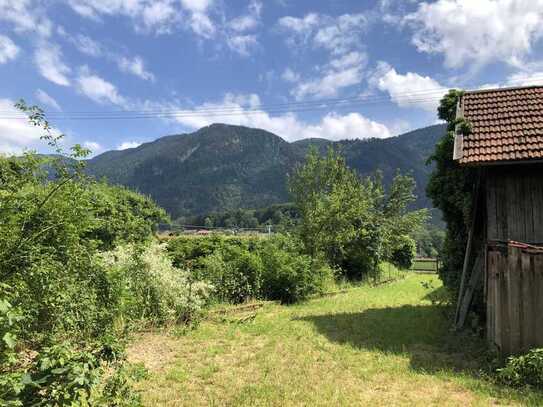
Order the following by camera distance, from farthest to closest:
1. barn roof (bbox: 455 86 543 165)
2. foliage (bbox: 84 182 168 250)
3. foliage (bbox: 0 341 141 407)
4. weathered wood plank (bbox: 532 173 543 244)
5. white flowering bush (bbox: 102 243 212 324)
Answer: foliage (bbox: 84 182 168 250) < white flowering bush (bbox: 102 243 212 324) < weathered wood plank (bbox: 532 173 543 244) < barn roof (bbox: 455 86 543 165) < foliage (bbox: 0 341 141 407)

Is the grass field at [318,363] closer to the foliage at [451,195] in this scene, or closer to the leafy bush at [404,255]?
the foliage at [451,195]

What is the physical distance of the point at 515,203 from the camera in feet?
25.0

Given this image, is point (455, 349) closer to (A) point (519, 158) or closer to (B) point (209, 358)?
(A) point (519, 158)

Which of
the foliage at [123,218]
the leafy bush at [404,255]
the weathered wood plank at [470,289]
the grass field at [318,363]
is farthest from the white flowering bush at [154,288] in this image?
the leafy bush at [404,255]

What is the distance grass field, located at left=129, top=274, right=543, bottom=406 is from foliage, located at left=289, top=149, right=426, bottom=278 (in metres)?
8.10

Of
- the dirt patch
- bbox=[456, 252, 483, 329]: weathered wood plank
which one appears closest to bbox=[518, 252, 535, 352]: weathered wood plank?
bbox=[456, 252, 483, 329]: weathered wood plank

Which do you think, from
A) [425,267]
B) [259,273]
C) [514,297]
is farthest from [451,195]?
[425,267]

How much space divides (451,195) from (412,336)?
12.5 ft

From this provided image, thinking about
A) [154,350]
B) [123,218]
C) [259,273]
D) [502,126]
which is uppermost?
[502,126]

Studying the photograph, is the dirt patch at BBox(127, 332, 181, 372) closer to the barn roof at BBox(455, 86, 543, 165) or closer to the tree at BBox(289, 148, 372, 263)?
the barn roof at BBox(455, 86, 543, 165)

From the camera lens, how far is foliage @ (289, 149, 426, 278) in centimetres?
1892

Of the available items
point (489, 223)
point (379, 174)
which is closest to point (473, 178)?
point (489, 223)

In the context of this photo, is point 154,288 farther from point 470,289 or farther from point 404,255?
point 404,255

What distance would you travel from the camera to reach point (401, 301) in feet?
47.6
